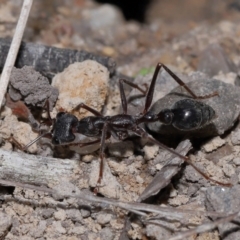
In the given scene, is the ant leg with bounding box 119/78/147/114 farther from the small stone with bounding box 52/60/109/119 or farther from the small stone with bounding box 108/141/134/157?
the small stone with bounding box 108/141/134/157

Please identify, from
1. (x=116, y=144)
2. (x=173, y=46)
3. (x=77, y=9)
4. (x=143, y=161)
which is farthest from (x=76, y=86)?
(x=77, y=9)

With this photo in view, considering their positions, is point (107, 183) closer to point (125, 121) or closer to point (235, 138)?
point (125, 121)

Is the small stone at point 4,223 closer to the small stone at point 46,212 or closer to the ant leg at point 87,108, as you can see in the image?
the small stone at point 46,212

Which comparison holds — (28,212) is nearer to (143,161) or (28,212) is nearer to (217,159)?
(143,161)

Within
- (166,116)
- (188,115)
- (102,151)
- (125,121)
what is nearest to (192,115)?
(188,115)

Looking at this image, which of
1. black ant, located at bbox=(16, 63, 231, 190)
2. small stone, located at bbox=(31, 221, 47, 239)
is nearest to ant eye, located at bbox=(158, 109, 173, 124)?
black ant, located at bbox=(16, 63, 231, 190)

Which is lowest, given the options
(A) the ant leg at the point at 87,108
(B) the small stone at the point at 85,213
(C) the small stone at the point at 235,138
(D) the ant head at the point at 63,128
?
(B) the small stone at the point at 85,213

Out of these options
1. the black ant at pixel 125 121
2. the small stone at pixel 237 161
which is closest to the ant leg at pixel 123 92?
the black ant at pixel 125 121

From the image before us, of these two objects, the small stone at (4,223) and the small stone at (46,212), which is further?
the small stone at (46,212)
